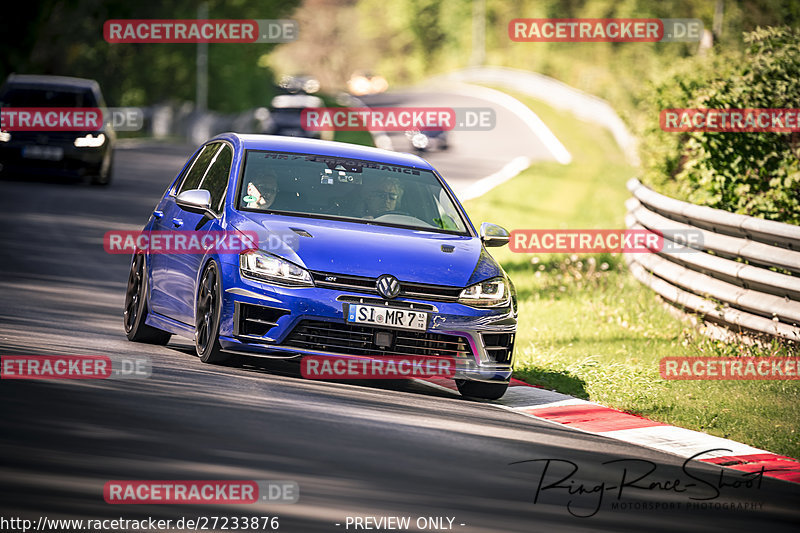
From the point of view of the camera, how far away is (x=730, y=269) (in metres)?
13.1

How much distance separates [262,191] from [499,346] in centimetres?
210

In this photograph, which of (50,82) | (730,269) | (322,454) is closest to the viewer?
Result: (322,454)

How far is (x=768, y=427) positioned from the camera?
9.89 metres

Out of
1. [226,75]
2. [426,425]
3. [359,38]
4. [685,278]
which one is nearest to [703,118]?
[685,278]

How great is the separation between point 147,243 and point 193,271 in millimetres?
1227

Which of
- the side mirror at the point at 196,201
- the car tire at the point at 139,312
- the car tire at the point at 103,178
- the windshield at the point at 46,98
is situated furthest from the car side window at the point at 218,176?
the car tire at the point at 103,178

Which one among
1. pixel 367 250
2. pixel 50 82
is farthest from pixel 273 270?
pixel 50 82

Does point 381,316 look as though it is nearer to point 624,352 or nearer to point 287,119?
point 624,352

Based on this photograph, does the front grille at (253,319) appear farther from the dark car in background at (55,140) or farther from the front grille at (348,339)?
the dark car in background at (55,140)

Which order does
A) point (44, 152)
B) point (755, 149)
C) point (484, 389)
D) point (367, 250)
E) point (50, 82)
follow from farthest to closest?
point (50, 82) < point (44, 152) < point (755, 149) < point (484, 389) < point (367, 250)

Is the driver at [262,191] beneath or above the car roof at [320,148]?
beneath

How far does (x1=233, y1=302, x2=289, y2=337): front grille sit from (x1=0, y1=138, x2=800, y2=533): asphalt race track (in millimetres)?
325

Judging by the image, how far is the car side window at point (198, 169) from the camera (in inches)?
464

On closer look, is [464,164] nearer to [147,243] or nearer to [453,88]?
[147,243]
